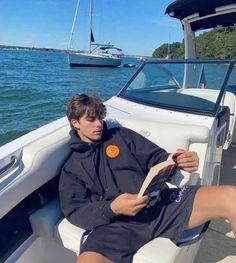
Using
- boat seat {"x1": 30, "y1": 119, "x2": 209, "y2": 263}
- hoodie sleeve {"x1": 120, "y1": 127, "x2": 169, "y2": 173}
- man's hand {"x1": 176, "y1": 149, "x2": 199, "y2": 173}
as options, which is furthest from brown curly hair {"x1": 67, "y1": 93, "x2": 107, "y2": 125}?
man's hand {"x1": 176, "y1": 149, "x2": 199, "y2": 173}

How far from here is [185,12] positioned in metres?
4.58

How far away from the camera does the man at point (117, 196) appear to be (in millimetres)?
1745

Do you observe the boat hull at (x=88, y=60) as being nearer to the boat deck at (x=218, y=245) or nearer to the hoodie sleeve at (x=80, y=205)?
the boat deck at (x=218, y=245)

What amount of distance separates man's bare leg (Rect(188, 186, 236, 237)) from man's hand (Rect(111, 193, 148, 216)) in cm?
38

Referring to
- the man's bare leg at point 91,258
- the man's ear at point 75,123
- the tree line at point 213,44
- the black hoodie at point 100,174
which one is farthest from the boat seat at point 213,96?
the tree line at point 213,44

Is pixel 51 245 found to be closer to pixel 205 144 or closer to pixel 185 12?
pixel 205 144

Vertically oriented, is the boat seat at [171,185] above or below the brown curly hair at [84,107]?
below

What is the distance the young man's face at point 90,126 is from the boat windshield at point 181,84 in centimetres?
105

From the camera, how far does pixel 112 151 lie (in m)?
2.07

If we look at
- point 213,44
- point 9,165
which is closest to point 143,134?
point 9,165

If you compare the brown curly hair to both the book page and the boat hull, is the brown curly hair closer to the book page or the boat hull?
the book page

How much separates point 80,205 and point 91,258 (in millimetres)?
304

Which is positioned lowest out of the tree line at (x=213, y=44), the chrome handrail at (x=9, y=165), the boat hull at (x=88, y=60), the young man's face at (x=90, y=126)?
the boat hull at (x=88, y=60)

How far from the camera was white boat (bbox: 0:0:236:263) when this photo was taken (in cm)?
179
